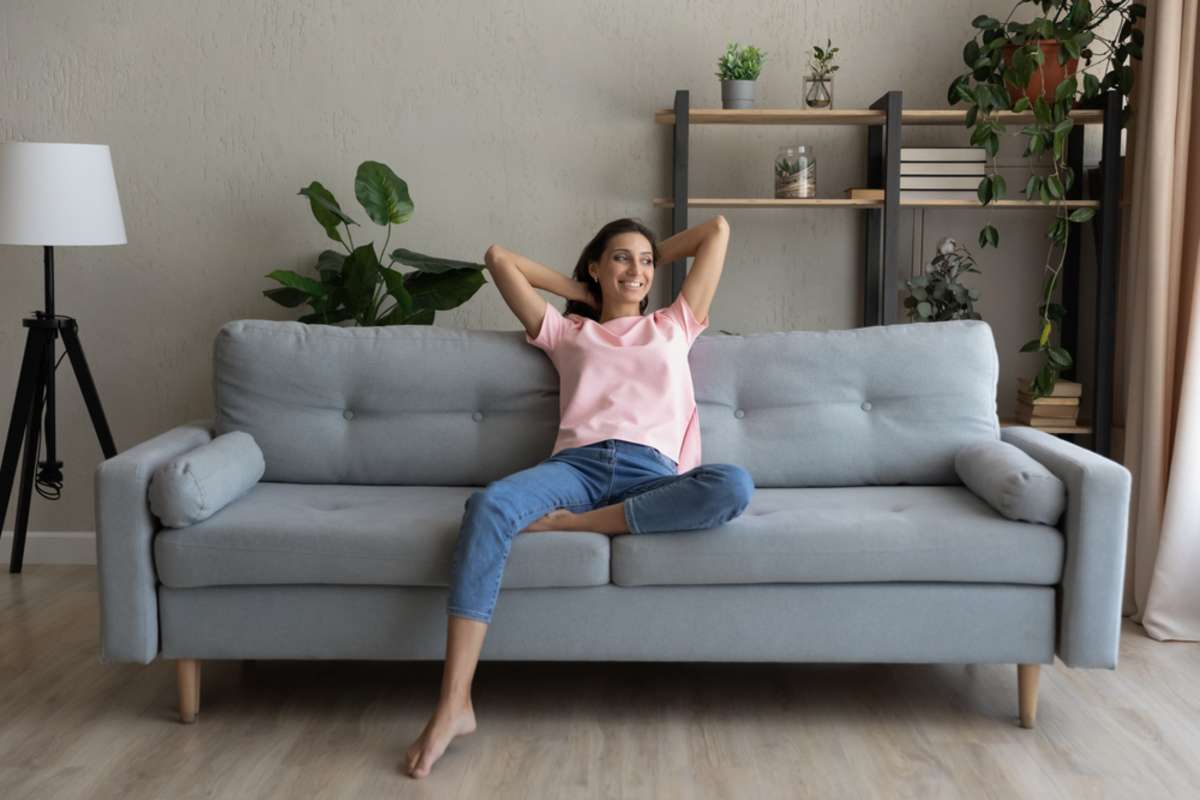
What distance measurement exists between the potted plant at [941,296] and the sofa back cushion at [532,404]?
0.62 meters

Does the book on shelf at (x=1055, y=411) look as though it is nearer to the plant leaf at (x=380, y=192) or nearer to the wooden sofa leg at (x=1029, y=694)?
the wooden sofa leg at (x=1029, y=694)

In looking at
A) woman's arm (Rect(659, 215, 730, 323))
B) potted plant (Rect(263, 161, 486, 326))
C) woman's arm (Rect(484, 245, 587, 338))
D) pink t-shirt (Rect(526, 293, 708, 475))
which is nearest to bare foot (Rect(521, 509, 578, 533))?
pink t-shirt (Rect(526, 293, 708, 475))

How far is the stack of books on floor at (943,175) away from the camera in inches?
145

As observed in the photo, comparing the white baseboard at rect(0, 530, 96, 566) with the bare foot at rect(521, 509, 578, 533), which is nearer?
the bare foot at rect(521, 509, 578, 533)

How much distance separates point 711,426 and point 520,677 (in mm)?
754

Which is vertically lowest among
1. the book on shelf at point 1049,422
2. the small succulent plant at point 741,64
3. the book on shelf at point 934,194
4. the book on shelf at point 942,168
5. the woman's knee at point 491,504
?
the woman's knee at point 491,504

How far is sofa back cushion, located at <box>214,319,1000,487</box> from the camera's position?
300cm

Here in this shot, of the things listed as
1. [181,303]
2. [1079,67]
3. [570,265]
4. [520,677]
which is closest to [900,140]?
[1079,67]

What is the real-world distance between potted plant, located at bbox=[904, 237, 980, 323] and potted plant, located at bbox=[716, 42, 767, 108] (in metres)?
0.74

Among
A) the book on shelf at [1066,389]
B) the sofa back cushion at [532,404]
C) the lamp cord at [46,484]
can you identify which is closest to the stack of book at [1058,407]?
the book on shelf at [1066,389]

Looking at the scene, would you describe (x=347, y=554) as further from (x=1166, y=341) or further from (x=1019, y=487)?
(x=1166, y=341)

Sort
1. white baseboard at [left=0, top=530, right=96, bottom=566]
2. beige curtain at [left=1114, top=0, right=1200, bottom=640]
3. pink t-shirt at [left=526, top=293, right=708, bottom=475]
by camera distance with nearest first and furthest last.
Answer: pink t-shirt at [left=526, top=293, right=708, bottom=475] < beige curtain at [left=1114, top=0, right=1200, bottom=640] < white baseboard at [left=0, top=530, right=96, bottom=566]

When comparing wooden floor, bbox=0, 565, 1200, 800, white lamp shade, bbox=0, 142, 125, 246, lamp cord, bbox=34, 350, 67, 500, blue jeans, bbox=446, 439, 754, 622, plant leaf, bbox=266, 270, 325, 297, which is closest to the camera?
wooden floor, bbox=0, 565, 1200, 800

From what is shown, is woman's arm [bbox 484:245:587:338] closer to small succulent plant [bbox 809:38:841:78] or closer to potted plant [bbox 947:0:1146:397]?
small succulent plant [bbox 809:38:841:78]
